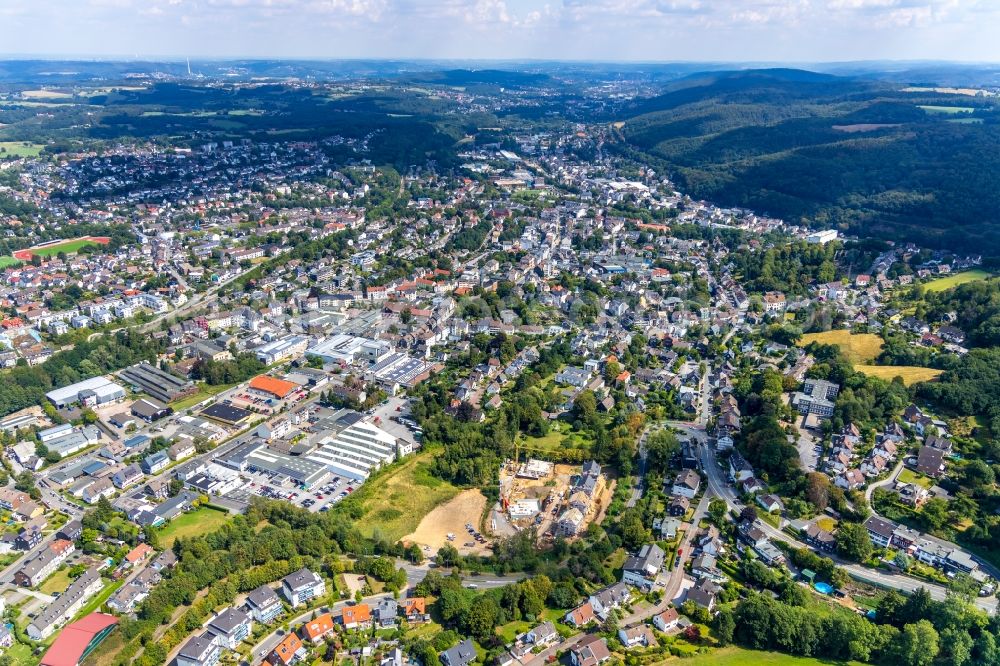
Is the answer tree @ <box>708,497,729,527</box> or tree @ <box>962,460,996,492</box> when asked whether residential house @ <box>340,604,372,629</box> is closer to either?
tree @ <box>708,497,729,527</box>

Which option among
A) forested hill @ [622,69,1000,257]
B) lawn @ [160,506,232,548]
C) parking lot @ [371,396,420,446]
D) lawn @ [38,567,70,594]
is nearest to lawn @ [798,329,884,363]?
forested hill @ [622,69,1000,257]

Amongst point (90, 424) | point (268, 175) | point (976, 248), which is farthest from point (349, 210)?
point (976, 248)

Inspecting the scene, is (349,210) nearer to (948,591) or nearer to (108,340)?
(108,340)

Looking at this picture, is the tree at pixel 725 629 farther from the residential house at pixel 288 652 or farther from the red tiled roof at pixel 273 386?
the red tiled roof at pixel 273 386

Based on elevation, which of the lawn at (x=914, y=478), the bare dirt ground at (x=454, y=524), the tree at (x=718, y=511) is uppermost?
the lawn at (x=914, y=478)

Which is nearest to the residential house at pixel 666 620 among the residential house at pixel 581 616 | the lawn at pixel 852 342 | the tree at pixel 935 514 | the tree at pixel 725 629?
the tree at pixel 725 629

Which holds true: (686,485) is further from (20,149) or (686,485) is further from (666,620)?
(20,149)

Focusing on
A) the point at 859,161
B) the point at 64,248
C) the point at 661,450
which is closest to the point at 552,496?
the point at 661,450

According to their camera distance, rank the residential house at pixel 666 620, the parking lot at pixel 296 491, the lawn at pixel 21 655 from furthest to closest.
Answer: the parking lot at pixel 296 491 < the residential house at pixel 666 620 < the lawn at pixel 21 655
